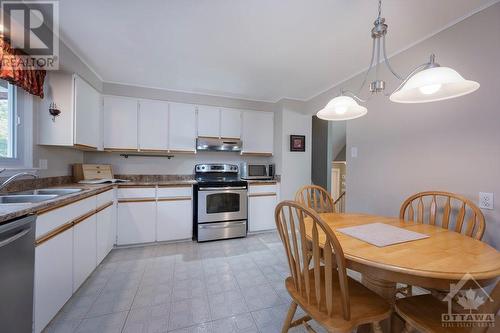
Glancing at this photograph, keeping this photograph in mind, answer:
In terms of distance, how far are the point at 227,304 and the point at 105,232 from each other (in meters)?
1.64

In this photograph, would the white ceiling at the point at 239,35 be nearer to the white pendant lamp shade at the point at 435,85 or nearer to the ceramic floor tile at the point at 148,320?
the white pendant lamp shade at the point at 435,85

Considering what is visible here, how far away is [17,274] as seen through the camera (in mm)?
1080

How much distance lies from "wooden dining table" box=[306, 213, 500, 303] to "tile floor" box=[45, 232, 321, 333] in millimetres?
870

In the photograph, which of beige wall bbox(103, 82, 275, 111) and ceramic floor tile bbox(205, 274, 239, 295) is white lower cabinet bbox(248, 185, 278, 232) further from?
beige wall bbox(103, 82, 275, 111)

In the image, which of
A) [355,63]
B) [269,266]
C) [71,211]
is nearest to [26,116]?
[71,211]

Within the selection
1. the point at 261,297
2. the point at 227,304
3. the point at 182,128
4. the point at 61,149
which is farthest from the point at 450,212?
the point at 61,149

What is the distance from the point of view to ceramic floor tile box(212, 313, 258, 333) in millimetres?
1450

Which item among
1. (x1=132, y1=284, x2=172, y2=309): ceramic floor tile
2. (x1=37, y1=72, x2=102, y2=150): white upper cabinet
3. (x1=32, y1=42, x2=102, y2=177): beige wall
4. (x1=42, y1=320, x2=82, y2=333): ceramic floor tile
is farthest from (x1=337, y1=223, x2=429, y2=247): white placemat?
(x1=32, y1=42, x2=102, y2=177): beige wall

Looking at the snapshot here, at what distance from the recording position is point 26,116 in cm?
192

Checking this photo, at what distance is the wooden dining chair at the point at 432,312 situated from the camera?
75 cm

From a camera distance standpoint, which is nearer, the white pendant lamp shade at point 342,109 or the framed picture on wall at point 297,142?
the white pendant lamp shade at point 342,109

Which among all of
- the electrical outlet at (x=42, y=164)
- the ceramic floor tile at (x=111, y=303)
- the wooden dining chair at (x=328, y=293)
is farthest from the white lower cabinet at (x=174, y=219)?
the wooden dining chair at (x=328, y=293)

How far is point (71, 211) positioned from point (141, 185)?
45.4 inches

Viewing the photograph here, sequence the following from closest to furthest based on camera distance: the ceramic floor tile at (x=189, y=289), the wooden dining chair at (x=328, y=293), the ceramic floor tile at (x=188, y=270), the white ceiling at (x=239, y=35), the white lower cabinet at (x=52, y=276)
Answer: the wooden dining chair at (x=328, y=293), the white lower cabinet at (x=52, y=276), the white ceiling at (x=239, y=35), the ceramic floor tile at (x=189, y=289), the ceramic floor tile at (x=188, y=270)
